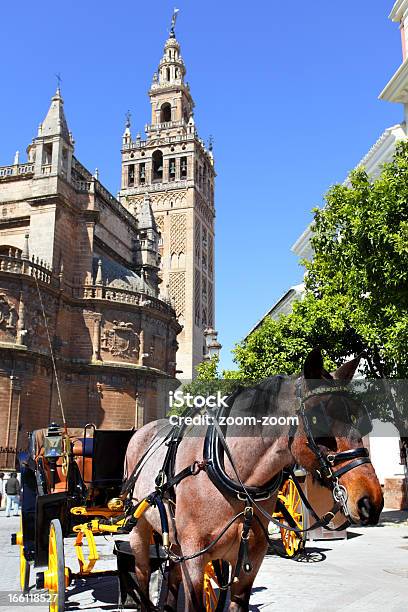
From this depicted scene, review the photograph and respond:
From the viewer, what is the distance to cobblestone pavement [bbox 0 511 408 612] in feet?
22.3

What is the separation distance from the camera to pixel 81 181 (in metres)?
33.5

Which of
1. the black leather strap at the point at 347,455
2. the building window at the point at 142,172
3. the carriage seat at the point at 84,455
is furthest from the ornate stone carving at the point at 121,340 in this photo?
the building window at the point at 142,172

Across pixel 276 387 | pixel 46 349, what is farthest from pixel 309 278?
pixel 46 349

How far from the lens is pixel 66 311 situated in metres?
30.2

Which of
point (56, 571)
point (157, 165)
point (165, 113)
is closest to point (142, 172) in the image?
point (157, 165)

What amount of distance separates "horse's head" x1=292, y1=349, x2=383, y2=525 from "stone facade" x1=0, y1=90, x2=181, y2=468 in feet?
78.4

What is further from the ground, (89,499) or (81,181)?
(81,181)

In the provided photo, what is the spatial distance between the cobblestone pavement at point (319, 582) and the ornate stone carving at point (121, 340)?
18.1m

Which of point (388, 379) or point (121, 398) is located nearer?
point (388, 379)

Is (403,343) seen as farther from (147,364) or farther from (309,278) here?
(147,364)

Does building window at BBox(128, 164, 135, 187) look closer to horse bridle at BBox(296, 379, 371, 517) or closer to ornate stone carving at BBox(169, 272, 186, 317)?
ornate stone carving at BBox(169, 272, 186, 317)

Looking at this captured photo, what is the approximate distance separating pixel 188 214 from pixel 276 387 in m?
57.8

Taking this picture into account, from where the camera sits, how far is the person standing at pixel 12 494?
19.0 meters

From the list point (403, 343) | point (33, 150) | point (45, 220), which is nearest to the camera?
→ point (403, 343)
